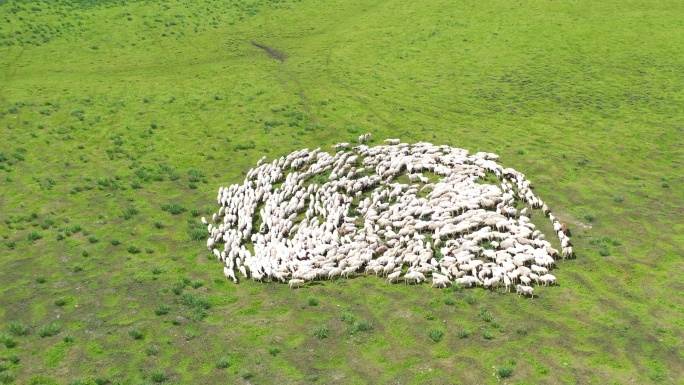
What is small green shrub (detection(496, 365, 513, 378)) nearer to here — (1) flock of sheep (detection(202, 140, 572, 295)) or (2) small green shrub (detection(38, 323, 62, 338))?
(1) flock of sheep (detection(202, 140, 572, 295))

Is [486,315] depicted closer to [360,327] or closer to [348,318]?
[360,327]

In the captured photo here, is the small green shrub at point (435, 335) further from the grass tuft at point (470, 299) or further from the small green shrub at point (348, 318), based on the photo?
the small green shrub at point (348, 318)

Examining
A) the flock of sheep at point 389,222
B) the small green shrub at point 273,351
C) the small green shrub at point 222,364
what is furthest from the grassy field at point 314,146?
the flock of sheep at point 389,222

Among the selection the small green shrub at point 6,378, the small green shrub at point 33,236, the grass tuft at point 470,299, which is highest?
the small green shrub at point 33,236

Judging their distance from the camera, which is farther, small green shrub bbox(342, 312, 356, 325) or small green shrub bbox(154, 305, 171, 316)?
small green shrub bbox(154, 305, 171, 316)

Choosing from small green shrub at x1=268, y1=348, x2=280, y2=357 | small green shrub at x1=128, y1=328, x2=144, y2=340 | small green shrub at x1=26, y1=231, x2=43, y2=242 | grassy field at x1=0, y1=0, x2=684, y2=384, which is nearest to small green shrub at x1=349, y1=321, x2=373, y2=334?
grassy field at x1=0, y1=0, x2=684, y2=384

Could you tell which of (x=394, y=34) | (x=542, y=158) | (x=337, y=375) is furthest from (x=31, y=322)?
(x=394, y=34)

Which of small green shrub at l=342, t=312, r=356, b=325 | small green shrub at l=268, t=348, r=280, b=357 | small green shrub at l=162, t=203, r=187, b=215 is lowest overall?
small green shrub at l=268, t=348, r=280, b=357
